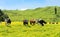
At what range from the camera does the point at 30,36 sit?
88.7ft

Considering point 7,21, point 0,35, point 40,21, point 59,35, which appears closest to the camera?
point 59,35

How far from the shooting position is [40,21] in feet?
147

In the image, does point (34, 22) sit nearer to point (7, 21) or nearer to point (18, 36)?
point (7, 21)

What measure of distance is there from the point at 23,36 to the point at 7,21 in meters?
15.0

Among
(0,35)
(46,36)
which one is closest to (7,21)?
(0,35)

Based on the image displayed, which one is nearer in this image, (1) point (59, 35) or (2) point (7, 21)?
(1) point (59, 35)

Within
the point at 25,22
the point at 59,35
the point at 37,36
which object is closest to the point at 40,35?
the point at 37,36

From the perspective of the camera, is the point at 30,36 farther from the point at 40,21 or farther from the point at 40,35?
the point at 40,21

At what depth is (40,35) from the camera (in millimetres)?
27734

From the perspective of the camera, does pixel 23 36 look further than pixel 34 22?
No

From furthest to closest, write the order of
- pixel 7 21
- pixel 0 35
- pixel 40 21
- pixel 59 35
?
pixel 40 21 → pixel 7 21 → pixel 0 35 → pixel 59 35

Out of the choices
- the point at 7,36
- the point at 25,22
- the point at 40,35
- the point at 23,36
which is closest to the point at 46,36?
the point at 40,35

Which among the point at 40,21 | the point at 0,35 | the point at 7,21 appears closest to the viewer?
the point at 0,35

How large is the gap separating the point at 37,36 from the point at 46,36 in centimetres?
123
